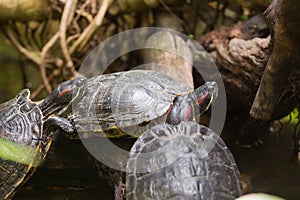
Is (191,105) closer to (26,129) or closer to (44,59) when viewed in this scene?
(26,129)

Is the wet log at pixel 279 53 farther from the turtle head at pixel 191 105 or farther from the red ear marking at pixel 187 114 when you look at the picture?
the red ear marking at pixel 187 114

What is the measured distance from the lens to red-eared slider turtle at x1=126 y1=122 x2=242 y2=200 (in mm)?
1344

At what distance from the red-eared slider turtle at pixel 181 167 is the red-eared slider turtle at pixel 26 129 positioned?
0.48m

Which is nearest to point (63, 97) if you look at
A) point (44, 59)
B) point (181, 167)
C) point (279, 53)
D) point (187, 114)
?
point (187, 114)

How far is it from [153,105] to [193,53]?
1.09m

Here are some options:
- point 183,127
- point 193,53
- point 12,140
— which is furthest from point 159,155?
point 193,53

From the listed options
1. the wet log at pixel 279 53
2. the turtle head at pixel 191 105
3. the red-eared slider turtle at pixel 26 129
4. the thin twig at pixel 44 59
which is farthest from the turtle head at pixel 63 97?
the thin twig at pixel 44 59

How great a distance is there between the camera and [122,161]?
1.86 metres

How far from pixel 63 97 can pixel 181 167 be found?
0.76 metres

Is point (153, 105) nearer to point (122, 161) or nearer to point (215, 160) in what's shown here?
point (122, 161)

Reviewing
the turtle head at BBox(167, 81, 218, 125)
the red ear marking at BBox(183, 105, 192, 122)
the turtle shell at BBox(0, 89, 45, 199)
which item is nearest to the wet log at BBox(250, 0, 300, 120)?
the turtle head at BBox(167, 81, 218, 125)

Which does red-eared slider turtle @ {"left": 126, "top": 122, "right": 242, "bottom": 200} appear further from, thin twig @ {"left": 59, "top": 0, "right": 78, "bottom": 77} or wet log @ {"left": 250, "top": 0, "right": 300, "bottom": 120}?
thin twig @ {"left": 59, "top": 0, "right": 78, "bottom": 77}

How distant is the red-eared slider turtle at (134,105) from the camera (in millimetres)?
1740

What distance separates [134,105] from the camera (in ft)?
5.82
